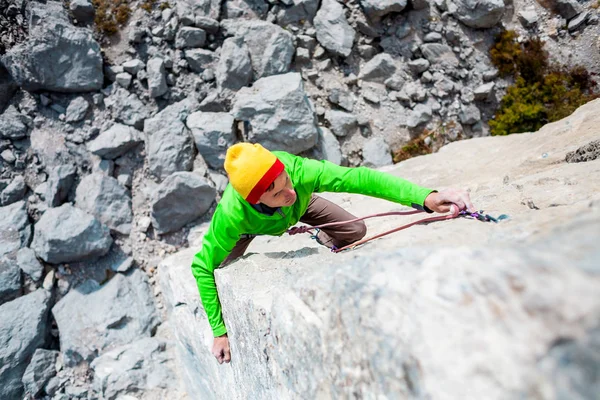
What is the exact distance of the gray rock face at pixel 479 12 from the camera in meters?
7.82

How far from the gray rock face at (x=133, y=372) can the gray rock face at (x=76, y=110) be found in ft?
16.2

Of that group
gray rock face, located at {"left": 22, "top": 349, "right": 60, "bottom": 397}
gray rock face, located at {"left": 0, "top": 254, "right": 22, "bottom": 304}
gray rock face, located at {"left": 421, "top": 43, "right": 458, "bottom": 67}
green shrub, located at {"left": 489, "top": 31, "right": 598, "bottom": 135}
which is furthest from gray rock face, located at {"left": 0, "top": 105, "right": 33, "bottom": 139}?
green shrub, located at {"left": 489, "top": 31, "right": 598, "bottom": 135}

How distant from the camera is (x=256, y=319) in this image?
2207 mm

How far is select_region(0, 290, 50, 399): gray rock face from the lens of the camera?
591 centimetres

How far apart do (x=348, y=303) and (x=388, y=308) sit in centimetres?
21

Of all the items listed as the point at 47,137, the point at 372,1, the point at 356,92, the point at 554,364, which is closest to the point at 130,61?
the point at 47,137

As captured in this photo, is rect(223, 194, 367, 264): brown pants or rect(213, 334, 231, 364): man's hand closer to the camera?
rect(213, 334, 231, 364): man's hand

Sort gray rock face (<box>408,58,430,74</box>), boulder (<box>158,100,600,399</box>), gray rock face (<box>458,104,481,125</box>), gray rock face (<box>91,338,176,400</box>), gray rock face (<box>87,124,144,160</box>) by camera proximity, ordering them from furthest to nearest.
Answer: gray rock face (<box>408,58,430,74</box>) → gray rock face (<box>458,104,481,125</box>) → gray rock face (<box>87,124,144,160</box>) → gray rock face (<box>91,338,176,400</box>) → boulder (<box>158,100,600,399</box>)

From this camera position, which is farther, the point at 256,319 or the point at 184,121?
the point at 184,121

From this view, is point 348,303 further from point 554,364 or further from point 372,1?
point 372,1

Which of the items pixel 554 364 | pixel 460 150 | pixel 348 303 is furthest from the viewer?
pixel 460 150

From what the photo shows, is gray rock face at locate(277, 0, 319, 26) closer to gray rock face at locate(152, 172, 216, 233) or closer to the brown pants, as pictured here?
gray rock face at locate(152, 172, 216, 233)

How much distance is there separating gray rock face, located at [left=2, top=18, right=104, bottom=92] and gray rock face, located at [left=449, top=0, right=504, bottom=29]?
27.2ft

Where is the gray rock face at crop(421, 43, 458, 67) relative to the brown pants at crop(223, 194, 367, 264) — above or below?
above
